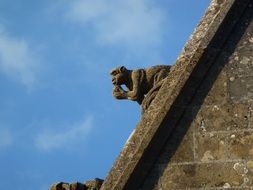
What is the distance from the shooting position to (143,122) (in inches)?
318

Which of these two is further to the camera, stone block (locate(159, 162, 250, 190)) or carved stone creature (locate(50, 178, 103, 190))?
carved stone creature (locate(50, 178, 103, 190))

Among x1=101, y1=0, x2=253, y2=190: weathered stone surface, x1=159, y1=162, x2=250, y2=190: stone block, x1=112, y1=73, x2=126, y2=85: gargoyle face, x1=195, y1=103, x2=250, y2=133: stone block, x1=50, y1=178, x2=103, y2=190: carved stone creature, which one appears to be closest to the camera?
x1=159, y1=162, x2=250, y2=190: stone block

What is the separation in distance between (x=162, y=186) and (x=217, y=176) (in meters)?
0.60

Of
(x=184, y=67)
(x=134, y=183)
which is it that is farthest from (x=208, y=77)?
(x=134, y=183)

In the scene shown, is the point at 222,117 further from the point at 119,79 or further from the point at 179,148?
the point at 119,79

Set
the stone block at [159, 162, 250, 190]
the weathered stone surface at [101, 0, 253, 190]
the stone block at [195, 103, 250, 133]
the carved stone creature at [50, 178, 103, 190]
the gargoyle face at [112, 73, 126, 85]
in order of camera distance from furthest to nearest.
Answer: the gargoyle face at [112, 73, 126, 85], the carved stone creature at [50, 178, 103, 190], the stone block at [195, 103, 250, 133], the weathered stone surface at [101, 0, 253, 190], the stone block at [159, 162, 250, 190]

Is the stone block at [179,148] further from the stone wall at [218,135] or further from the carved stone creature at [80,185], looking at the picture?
the carved stone creature at [80,185]

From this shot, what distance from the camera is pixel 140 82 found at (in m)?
8.75

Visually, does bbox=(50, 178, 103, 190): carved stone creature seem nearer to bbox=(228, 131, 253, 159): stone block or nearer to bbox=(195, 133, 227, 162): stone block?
bbox=(195, 133, 227, 162): stone block

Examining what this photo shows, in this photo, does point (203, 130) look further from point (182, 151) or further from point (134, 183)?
point (134, 183)

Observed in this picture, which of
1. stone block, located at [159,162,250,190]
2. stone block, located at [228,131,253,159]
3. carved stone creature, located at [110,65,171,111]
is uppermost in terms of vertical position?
carved stone creature, located at [110,65,171,111]

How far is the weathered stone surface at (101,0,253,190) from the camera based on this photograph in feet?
24.9

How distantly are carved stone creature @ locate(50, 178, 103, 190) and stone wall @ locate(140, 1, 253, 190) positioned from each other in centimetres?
93

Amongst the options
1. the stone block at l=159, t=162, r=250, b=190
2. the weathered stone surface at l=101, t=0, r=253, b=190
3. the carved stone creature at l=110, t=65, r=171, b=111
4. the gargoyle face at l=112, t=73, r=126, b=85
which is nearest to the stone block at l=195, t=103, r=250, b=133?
the weathered stone surface at l=101, t=0, r=253, b=190
